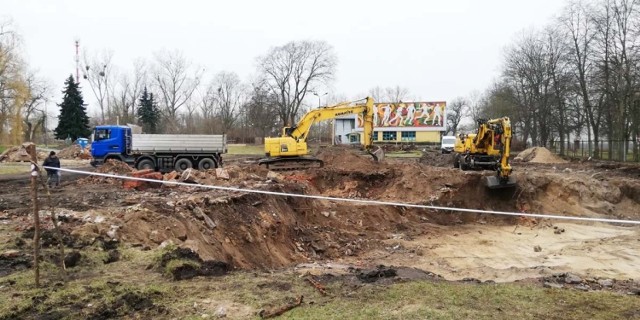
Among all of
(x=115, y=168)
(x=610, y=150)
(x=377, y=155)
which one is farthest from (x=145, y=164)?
(x=610, y=150)

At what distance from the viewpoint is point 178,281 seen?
240 inches

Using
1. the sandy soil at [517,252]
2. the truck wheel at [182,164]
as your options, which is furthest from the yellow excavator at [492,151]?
the truck wheel at [182,164]

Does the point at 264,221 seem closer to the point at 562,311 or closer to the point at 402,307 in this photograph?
the point at 402,307

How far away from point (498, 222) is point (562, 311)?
1077 cm

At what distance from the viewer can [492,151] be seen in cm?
1959

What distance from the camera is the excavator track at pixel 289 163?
21531mm

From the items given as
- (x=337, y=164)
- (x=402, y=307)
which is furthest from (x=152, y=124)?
(x=402, y=307)

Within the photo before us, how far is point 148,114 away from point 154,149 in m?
49.8

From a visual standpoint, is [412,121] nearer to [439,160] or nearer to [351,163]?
[439,160]

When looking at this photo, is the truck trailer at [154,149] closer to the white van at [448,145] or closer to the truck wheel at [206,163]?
the truck wheel at [206,163]

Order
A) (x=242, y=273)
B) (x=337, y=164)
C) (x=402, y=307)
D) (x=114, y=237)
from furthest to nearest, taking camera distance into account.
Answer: (x=337, y=164)
(x=114, y=237)
(x=242, y=273)
(x=402, y=307)

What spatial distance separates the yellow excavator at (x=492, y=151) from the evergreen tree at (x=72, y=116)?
55309 mm

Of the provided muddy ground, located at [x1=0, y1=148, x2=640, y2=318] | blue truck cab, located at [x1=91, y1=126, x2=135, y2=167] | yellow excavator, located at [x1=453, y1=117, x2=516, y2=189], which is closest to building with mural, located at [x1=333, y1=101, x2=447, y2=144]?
yellow excavator, located at [x1=453, y1=117, x2=516, y2=189]

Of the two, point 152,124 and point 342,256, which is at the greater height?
point 152,124
